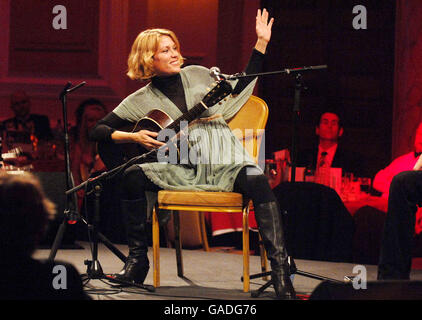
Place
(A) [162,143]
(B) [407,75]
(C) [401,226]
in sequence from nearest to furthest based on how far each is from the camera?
1. (C) [401,226]
2. (A) [162,143]
3. (B) [407,75]

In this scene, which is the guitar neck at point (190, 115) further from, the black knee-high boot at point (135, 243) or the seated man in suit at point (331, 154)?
the seated man in suit at point (331, 154)

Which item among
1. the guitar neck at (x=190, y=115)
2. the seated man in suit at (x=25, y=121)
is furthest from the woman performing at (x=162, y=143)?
the seated man in suit at (x=25, y=121)

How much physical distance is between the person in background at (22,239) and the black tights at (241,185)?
177 cm

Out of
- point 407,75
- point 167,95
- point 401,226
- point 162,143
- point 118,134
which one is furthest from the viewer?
point 407,75

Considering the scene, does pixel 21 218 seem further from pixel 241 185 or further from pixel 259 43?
pixel 259 43

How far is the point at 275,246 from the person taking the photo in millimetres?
3004

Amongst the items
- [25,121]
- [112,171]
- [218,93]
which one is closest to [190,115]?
[218,93]

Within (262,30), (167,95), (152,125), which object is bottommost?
(152,125)

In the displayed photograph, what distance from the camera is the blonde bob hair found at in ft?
11.6

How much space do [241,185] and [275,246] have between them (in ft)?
1.18

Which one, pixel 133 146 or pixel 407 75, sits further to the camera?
pixel 407 75

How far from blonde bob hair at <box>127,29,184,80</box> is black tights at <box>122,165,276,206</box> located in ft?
1.76

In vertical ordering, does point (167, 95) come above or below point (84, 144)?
above
